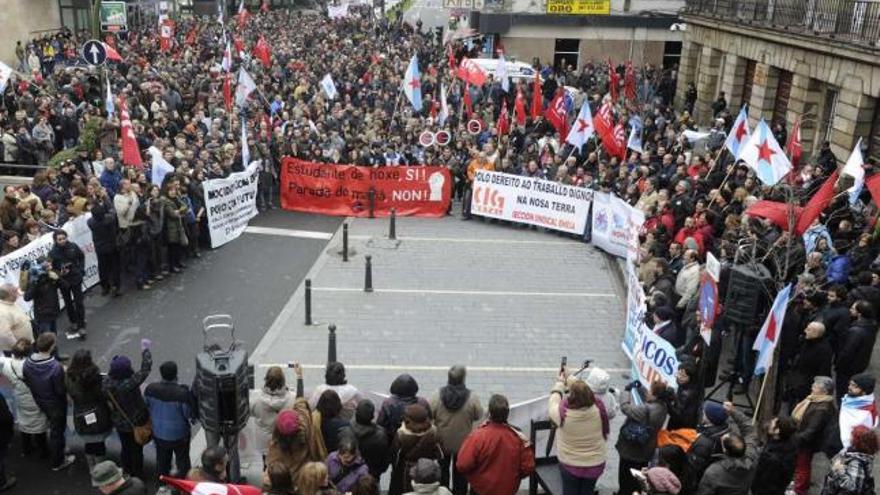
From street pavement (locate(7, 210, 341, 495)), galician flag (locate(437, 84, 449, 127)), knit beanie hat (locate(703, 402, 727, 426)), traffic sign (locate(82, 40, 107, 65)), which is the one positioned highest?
traffic sign (locate(82, 40, 107, 65))

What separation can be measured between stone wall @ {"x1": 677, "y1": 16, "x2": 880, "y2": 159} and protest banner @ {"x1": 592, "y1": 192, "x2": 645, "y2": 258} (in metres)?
6.38

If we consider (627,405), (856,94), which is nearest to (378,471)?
(627,405)

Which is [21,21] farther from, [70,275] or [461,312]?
[461,312]

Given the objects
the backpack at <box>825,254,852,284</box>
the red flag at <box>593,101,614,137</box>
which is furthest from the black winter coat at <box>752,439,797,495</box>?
the red flag at <box>593,101,614,137</box>

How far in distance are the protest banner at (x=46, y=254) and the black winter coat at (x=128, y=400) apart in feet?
14.8

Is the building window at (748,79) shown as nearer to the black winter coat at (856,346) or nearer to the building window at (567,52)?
the building window at (567,52)

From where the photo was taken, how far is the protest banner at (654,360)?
922cm

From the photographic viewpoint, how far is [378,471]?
7.48 meters

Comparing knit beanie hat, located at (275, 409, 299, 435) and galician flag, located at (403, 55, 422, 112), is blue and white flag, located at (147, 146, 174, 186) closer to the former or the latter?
galician flag, located at (403, 55, 422, 112)

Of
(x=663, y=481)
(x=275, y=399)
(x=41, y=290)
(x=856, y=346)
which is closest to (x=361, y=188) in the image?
(x=41, y=290)

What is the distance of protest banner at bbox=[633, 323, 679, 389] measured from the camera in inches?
363

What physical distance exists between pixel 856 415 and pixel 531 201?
11134 mm

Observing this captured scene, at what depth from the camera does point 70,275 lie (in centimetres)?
1195

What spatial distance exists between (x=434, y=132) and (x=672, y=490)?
15.9 m
